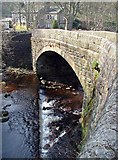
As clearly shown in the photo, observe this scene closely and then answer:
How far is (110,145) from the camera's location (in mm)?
3336

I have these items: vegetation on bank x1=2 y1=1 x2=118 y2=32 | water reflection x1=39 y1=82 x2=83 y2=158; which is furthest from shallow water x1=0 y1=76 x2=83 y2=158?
vegetation on bank x1=2 y1=1 x2=118 y2=32

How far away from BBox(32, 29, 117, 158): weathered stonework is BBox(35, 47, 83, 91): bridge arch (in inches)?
24.9

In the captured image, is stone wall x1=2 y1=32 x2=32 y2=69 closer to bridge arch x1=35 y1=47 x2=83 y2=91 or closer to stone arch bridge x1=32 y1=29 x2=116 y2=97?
bridge arch x1=35 y1=47 x2=83 y2=91

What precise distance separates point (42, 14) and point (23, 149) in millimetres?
48500

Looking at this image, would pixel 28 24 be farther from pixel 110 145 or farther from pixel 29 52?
pixel 110 145

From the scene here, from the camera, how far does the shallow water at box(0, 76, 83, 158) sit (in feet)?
45.7

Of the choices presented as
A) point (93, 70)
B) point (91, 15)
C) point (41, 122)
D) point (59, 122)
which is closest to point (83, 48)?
point (93, 70)

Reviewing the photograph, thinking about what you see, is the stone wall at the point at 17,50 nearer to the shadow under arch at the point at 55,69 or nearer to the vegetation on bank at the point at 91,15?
the shadow under arch at the point at 55,69

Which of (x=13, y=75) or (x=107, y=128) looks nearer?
(x=107, y=128)

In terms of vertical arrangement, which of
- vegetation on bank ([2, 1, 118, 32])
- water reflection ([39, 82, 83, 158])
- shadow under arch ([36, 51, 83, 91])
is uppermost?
vegetation on bank ([2, 1, 118, 32])

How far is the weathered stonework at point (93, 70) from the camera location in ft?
11.6

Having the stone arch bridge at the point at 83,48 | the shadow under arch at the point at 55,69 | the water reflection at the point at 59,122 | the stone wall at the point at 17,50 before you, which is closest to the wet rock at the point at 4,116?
the water reflection at the point at 59,122

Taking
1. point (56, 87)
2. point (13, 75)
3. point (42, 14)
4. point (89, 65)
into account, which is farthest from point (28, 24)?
point (89, 65)

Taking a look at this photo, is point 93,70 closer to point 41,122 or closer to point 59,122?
point 59,122
